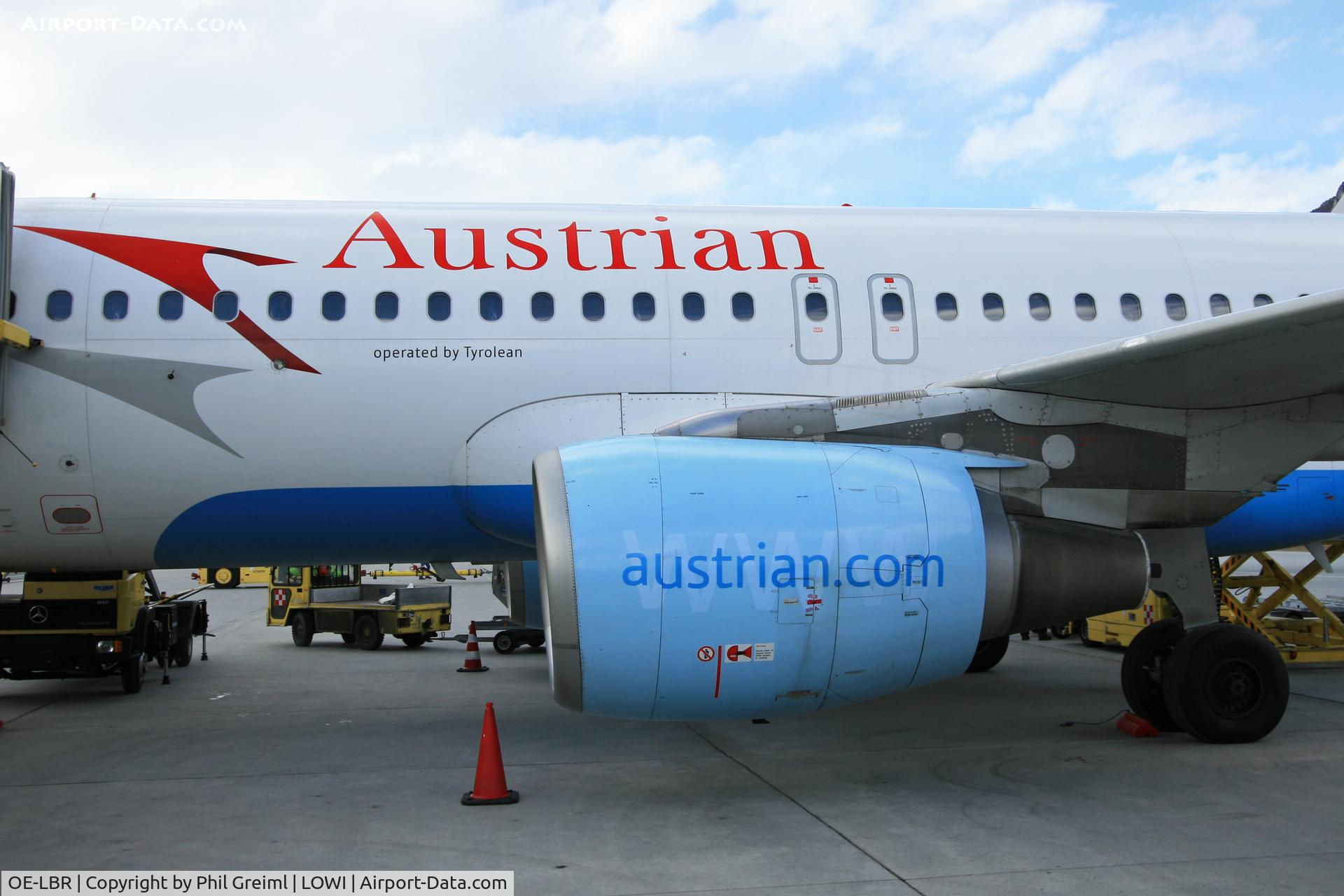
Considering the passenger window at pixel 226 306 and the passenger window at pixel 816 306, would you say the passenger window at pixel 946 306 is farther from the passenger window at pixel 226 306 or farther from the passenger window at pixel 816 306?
the passenger window at pixel 226 306

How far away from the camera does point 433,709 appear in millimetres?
9500

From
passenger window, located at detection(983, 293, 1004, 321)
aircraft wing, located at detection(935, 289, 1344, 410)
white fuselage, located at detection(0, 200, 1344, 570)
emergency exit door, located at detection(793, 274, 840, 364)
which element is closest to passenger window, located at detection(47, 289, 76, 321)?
white fuselage, located at detection(0, 200, 1344, 570)

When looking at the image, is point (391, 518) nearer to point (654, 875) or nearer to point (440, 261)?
point (440, 261)

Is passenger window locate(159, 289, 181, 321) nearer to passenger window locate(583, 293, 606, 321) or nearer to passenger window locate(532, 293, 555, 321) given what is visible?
passenger window locate(532, 293, 555, 321)

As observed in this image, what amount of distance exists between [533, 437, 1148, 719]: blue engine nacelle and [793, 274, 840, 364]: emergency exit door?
1.66 m

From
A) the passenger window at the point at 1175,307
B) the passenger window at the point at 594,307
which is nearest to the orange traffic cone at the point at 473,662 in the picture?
the passenger window at the point at 594,307

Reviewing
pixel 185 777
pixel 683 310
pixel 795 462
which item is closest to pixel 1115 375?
pixel 795 462

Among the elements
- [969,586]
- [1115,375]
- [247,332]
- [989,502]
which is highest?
[247,332]

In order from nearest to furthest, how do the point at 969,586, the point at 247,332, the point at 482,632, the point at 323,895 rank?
the point at 323,895, the point at 969,586, the point at 247,332, the point at 482,632

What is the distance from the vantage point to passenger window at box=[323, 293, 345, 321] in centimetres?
721

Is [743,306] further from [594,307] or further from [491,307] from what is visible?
[491,307]

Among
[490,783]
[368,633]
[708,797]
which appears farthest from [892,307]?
[368,633]

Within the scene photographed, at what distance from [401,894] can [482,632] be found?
46.4ft

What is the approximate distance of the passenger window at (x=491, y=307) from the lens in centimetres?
733
